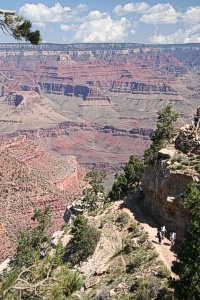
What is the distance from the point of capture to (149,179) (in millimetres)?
38125

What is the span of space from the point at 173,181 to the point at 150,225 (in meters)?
4.95

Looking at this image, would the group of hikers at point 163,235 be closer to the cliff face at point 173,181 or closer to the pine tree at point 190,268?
the cliff face at point 173,181

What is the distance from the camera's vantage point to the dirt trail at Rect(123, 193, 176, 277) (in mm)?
29594

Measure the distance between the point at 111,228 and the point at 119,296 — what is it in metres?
11.5

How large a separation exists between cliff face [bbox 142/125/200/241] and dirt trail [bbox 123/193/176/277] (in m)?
0.86

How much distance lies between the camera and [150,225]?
116ft

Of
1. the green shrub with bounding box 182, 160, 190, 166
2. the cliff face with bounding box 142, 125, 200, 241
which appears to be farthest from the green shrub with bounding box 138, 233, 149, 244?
the green shrub with bounding box 182, 160, 190, 166

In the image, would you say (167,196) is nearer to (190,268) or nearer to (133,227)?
(133,227)

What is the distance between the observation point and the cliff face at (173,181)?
32156mm

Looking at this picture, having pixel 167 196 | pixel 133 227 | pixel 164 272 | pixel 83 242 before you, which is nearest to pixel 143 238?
pixel 133 227

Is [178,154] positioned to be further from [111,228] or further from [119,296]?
[119,296]

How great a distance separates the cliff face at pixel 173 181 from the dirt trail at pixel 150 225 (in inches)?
33.7

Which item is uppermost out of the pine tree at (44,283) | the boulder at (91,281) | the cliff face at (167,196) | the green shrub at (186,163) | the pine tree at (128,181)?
the green shrub at (186,163)

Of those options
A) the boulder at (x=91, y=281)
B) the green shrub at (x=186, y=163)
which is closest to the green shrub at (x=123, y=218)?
the boulder at (x=91, y=281)
